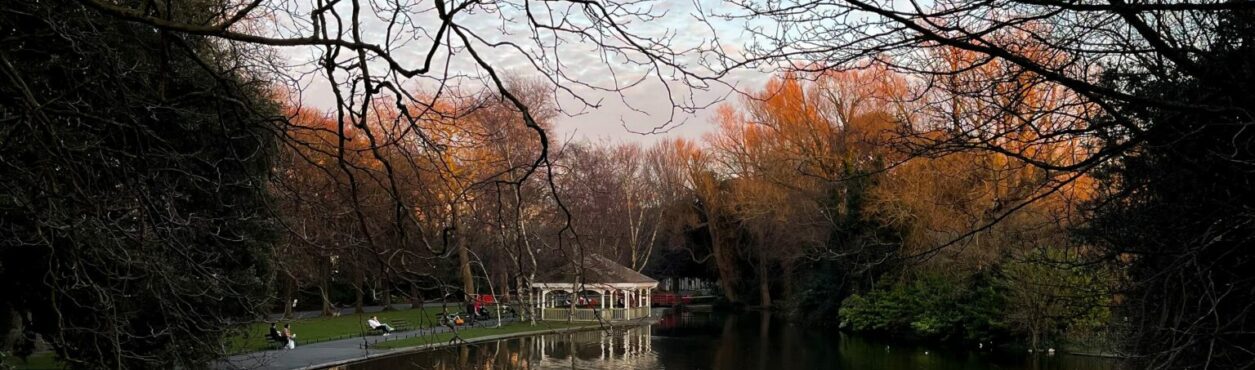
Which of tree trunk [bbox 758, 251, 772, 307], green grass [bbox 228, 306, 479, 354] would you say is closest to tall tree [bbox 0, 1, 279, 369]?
green grass [bbox 228, 306, 479, 354]

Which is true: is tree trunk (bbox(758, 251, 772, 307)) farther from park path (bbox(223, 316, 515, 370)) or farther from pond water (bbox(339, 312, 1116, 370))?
park path (bbox(223, 316, 515, 370))

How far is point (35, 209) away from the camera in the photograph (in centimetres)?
330

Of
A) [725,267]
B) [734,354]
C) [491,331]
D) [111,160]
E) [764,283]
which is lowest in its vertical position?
[734,354]

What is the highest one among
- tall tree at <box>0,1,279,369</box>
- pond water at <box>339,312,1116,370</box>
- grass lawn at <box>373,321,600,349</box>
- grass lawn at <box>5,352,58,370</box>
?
tall tree at <box>0,1,279,369</box>

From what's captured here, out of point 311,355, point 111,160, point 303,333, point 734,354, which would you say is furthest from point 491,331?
point 111,160

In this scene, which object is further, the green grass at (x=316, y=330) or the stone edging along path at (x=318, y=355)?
the green grass at (x=316, y=330)

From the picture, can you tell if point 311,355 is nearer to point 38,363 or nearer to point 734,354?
point 38,363

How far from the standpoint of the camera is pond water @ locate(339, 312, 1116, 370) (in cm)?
1992

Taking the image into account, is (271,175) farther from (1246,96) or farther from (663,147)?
(663,147)

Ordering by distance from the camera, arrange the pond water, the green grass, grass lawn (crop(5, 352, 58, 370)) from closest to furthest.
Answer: grass lawn (crop(5, 352, 58, 370))
the pond water
the green grass

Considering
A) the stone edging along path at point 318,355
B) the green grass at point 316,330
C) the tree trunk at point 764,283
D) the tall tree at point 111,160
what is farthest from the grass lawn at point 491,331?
the tall tree at point 111,160

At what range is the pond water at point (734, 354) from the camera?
65.4ft

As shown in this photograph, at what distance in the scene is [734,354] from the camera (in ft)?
74.8

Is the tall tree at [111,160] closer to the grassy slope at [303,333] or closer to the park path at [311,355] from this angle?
the grassy slope at [303,333]
